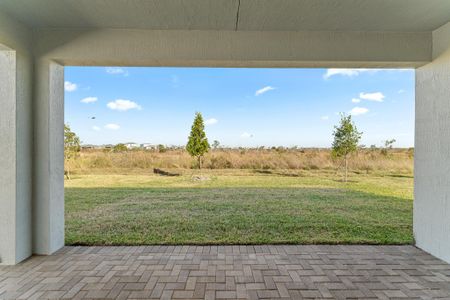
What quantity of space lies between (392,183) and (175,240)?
763cm

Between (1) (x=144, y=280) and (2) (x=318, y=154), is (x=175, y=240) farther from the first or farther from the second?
(2) (x=318, y=154)

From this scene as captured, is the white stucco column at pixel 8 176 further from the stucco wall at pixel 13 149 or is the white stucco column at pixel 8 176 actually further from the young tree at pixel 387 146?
the young tree at pixel 387 146

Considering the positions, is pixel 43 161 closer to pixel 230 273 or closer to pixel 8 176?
pixel 8 176

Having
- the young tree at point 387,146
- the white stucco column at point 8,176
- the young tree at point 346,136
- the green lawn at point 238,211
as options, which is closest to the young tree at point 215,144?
the green lawn at point 238,211

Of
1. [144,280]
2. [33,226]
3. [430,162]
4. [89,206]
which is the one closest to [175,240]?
[144,280]

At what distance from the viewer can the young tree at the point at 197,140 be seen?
345 inches

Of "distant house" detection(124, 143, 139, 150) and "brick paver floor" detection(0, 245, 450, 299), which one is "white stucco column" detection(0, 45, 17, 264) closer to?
"brick paver floor" detection(0, 245, 450, 299)

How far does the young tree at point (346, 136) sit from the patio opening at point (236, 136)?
4 cm

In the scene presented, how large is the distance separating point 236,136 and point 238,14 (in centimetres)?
722

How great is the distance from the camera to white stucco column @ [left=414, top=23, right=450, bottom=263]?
3.10 metres

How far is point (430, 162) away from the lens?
131 inches

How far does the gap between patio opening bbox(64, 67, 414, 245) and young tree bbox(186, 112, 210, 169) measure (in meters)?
0.04

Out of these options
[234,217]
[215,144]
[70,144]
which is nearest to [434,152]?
[234,217]

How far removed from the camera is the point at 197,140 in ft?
28.9
